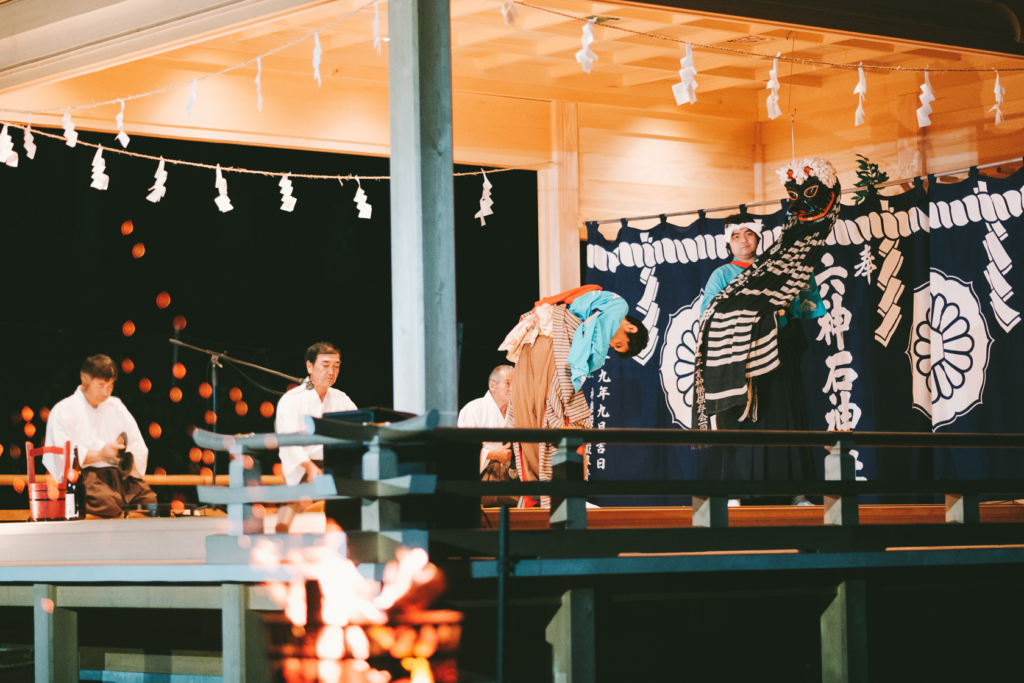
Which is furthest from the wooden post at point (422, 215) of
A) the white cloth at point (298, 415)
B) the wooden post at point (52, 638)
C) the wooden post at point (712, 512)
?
the wooden post at point (52, 638)

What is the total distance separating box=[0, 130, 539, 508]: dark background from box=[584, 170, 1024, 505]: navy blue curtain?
8.61ft

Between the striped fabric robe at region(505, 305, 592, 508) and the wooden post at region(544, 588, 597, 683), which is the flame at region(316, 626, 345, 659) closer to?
the wooden post at region(544, 588, 597, 683)

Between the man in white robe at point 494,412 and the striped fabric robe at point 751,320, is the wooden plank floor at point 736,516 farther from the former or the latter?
the man in white robe at point 494,412

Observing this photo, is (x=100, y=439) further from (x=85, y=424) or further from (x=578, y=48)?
(x=578, y=48)

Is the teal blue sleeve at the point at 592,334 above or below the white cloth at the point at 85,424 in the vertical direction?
above

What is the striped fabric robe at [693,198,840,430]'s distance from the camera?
7.13m

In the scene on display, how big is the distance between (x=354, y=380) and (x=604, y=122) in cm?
449

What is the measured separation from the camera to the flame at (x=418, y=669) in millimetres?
4625

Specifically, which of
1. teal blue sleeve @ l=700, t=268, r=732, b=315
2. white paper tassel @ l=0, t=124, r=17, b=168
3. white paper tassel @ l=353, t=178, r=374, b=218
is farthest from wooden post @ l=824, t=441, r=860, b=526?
white paper tassel @ l=0, t=124, r=17, b=168

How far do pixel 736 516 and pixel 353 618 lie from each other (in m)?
2.75

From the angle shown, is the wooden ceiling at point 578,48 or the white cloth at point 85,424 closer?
the white cloth at point 85,424

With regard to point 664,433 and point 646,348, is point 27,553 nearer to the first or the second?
point 664,433

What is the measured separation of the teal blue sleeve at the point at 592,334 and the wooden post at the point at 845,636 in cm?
253

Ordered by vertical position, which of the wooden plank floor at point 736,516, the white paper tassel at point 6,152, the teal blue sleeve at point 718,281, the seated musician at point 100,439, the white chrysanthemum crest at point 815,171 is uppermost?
the white paper tassel at point 6,152
